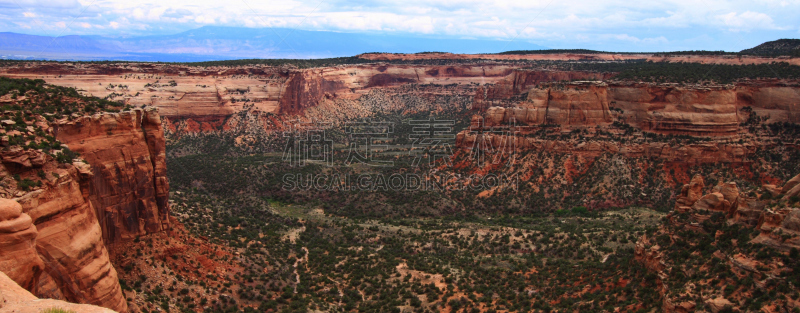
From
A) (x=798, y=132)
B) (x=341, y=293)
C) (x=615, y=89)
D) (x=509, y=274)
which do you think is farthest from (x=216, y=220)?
(x=798, y=132)

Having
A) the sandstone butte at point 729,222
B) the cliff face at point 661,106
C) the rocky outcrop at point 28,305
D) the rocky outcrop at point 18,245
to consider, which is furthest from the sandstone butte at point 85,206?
the cliff face at point 661,106

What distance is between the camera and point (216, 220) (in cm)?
3366

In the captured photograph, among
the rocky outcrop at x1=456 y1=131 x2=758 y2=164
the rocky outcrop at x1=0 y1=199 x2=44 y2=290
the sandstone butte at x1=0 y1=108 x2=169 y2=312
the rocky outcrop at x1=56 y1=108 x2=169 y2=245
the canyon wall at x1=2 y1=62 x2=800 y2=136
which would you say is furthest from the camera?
the canyon wall at x1=2 y1=62 x2=800 y2=136

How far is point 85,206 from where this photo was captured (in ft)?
57.7

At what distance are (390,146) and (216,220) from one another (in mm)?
45975

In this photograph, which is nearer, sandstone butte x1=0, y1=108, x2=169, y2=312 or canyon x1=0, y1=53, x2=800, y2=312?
sandstone butte x1=0, y1=108, x2=169, y2=312

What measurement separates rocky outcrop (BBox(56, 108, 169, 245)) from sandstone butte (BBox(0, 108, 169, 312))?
0.14 ft

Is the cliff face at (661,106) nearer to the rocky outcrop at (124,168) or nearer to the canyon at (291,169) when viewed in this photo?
the canyon at (291,169)

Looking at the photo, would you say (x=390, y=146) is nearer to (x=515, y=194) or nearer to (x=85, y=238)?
(x=515, y=194)

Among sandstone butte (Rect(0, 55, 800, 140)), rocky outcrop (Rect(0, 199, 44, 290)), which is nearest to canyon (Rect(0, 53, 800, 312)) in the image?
rocky outcrop (Rect(0, 199, 44, 290))

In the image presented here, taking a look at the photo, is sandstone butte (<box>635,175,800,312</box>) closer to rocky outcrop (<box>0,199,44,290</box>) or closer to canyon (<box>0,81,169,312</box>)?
canyon (<box>0,81,169,312</box>)

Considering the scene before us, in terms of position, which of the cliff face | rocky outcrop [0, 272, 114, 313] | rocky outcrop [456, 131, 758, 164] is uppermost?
the cliff face

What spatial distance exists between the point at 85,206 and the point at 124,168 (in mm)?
5133

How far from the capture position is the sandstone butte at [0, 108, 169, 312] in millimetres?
14094
